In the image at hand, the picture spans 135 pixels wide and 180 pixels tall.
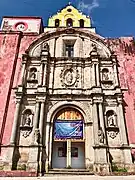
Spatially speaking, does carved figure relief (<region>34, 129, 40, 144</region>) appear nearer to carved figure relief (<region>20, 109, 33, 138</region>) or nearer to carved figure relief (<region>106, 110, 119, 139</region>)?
carved figure relief (<region>20, 109, 33, 138</region>)

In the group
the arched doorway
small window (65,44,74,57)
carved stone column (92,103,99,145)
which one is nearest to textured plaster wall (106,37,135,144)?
carved stone column (92,103,99,145)

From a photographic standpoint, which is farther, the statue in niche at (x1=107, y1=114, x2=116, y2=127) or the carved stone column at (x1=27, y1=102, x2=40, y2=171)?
the statue in niche at (x1=107, y1=114, x2=116, y2=127)

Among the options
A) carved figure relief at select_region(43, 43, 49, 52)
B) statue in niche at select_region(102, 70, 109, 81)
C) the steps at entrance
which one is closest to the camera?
the steps at entrance

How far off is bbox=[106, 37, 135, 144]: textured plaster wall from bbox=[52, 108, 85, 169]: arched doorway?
341 centimetres

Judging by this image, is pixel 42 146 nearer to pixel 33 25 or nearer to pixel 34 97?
pixel 34 97

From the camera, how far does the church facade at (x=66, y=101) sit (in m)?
13.1

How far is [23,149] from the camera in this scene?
43.7 ft

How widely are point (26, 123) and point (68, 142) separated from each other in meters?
3.24

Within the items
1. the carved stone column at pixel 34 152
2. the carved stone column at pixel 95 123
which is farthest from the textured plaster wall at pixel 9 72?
the carved stone column at pixel 95 123

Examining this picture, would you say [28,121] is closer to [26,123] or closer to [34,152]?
[26,123]

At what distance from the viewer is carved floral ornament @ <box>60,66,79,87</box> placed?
15.9m

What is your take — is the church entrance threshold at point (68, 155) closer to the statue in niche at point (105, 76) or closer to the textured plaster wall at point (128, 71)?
the textured plaster wall at point (128, 71)

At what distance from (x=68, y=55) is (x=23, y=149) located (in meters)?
9.07

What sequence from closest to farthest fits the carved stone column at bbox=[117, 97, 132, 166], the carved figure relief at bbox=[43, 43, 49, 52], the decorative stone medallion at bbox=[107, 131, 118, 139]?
the carved stone column at bbox=[117, 97, 132, 166], the decorative stone medallion at bbox=[107, 131, 118, 139], the carved figure relief at bbox=[43, 43, 49, 52]
